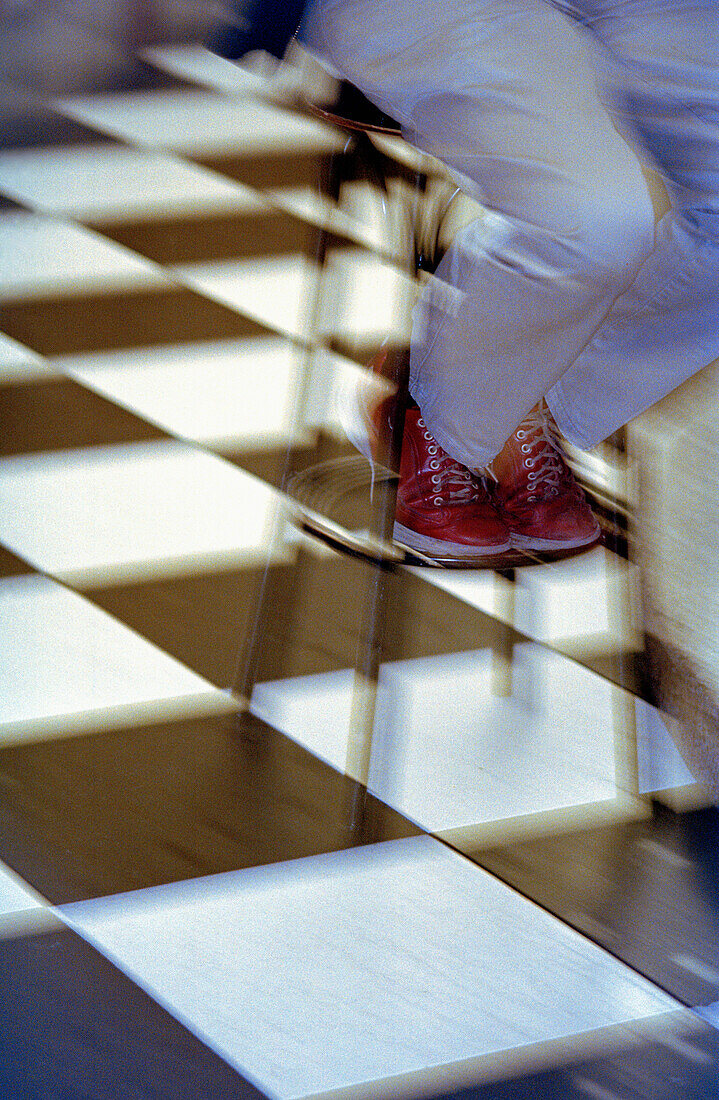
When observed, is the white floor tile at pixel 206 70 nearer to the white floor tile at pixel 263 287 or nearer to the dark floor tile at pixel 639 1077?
the white floor tile at pixel 263 287

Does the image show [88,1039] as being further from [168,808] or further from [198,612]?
[198,612]

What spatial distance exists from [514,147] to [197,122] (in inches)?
53.9

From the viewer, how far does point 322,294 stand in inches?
45.6

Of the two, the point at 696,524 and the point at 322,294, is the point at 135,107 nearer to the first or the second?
the point at 322,294

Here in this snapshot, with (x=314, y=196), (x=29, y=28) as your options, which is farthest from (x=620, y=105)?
(x=29, y=28)

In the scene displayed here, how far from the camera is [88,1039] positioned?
652 millimetres

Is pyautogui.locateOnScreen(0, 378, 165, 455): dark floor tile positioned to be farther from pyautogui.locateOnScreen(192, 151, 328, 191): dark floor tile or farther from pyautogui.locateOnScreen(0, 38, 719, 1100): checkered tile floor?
pyautogui.locateOnScreen(192, 151, 328, 191): dark floor tile

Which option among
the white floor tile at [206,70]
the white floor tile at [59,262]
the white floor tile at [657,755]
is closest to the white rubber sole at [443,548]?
the white floor tile at [657,755]

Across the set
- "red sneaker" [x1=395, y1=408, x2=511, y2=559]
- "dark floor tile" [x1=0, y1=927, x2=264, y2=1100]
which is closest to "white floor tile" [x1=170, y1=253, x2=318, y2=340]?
"red sneaker" [x1=395, y1=408, x2=511, y2=559]

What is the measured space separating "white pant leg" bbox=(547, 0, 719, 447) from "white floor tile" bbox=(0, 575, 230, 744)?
55 cm

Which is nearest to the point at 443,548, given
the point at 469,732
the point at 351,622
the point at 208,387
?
the point at 351,622

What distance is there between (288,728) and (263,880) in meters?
0.17

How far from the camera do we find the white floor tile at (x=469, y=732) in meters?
0.86

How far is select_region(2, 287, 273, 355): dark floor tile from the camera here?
1.38 m
